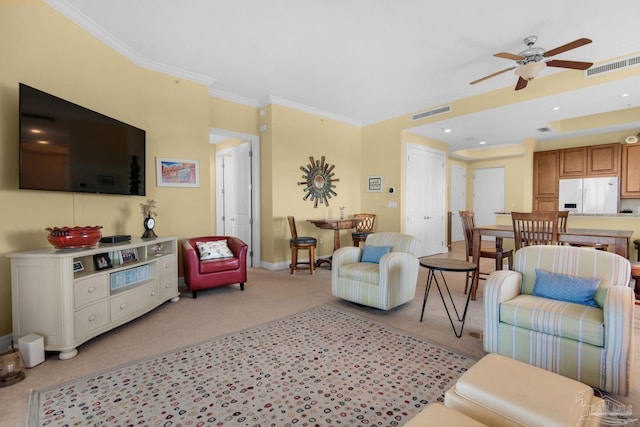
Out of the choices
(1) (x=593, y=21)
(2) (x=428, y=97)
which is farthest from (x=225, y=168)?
(1) (x=593, y=21)

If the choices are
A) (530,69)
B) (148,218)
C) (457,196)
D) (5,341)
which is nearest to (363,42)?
(530,69)

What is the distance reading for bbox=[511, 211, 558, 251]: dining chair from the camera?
340cm

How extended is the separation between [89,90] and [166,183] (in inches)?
52.7

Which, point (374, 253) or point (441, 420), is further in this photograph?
point (374, 253)

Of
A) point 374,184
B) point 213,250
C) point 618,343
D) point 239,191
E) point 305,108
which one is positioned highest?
point 305,108

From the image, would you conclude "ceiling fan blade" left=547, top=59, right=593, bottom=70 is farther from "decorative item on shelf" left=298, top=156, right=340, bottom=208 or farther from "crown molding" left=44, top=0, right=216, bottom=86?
"crown molding" left=44, top=0, right=216, bottom=86

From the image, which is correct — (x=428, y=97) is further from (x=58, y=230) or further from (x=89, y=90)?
(x=58, y=230)

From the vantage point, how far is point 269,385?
2.01 m

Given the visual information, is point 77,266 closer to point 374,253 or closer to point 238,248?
point 238,248

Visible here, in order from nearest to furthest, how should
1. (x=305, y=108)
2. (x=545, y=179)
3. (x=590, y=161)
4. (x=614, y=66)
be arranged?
(x=614, y=66) → (x=305, y=108) → (x=590, y=161) → (x=545, y=179)

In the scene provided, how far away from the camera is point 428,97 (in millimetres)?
5234

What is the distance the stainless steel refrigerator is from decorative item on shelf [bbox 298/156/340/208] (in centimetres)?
522

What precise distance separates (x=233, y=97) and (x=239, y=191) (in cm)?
178

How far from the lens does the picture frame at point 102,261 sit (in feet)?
9.22
